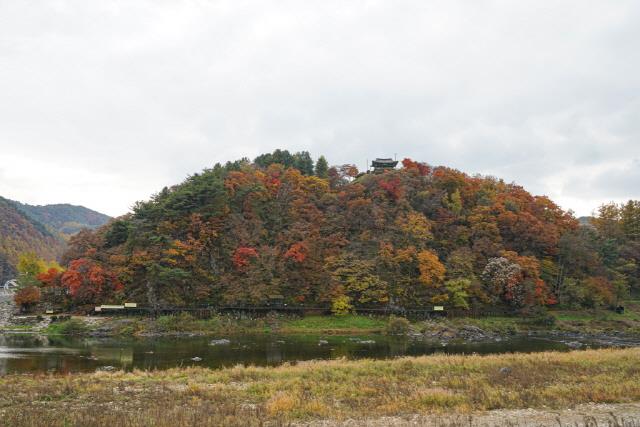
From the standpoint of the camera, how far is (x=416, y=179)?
82.1 metres

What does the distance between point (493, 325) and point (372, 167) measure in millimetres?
59916

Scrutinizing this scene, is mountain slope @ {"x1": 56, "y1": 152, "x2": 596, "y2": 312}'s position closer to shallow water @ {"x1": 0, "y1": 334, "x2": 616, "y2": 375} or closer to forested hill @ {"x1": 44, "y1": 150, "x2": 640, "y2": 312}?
forested hill @ {"x1": 44, "y1": 150, "x2": 640, "y2": 312}

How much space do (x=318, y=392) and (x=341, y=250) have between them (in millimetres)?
46364

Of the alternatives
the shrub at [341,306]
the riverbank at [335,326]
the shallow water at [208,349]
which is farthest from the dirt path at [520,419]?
the shrub at [341,306]

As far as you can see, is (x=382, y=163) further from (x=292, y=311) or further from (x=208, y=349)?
(x=208, y=349)

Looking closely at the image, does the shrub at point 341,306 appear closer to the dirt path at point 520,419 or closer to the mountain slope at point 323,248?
the mountain slope at point 323,248

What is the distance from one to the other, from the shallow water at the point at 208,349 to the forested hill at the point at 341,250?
1126 centimetres

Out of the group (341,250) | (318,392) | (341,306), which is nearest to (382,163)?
(341,250)

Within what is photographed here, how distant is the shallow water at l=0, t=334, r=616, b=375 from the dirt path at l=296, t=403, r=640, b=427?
18663 millimetres

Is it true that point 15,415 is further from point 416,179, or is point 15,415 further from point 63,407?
point 416,179

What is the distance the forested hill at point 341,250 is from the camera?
5881 cm

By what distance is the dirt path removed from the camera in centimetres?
1432

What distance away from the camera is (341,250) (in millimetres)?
66562

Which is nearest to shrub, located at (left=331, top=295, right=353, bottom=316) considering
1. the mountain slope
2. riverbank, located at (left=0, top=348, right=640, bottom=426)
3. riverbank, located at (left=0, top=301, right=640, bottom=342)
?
the mountain slope
